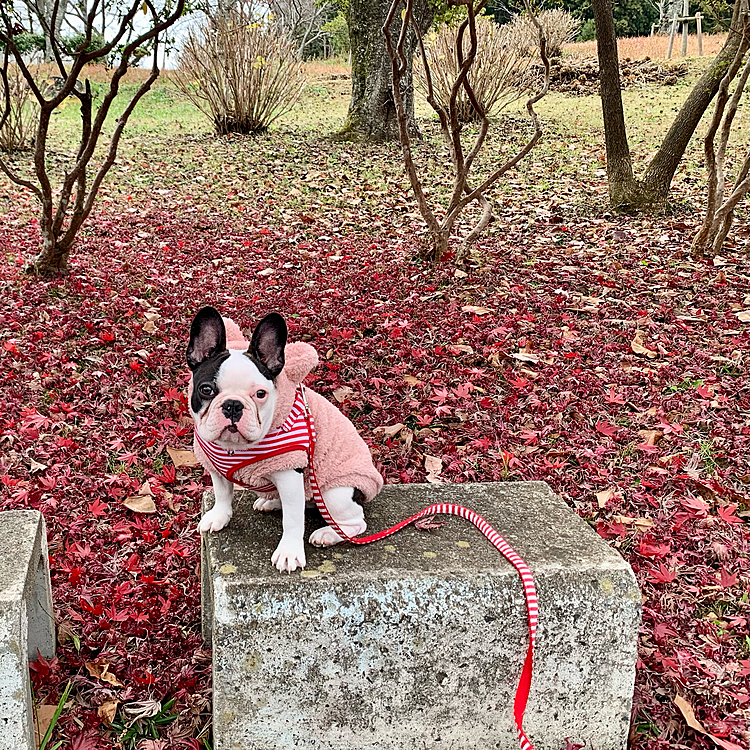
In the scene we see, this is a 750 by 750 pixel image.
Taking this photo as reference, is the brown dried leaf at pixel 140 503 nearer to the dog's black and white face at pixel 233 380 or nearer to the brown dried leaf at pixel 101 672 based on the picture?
the brown dried leaf at pixel 101 672

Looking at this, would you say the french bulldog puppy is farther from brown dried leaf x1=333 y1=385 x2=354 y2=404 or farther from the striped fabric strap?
brown dried leaf x1=333 y1=385 x2=354 y2=404

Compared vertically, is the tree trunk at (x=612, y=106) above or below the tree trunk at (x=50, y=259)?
above

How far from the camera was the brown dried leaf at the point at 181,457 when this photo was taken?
4211mm

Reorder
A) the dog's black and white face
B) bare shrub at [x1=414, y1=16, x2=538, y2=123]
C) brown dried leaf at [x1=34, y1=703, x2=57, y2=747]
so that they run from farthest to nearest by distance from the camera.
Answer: bare shrub at [x1=414, y1=16, x2=538, y2=123]
brown dried leaf at [x1=34, y1=703, x2=57, y2=747]
the dog's black and white face

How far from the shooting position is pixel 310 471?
2383 millimetres

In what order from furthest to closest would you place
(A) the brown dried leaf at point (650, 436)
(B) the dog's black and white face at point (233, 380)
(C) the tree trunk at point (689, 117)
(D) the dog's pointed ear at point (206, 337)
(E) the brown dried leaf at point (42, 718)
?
(C) the tree trunk at point (689, 117) → (A) the brown dried leaf at point (650, 436) → (E) the brown dried leaf at point (42, 718) → (D) the dog's pointed ear at point (206, 337) → (B) the dog's black and white face at point (233, 380)

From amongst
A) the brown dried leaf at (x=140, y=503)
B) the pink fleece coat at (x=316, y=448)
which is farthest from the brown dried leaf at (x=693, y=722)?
the brown dried leaf at (x=140, y=503)

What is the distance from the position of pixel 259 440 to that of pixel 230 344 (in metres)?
0.31

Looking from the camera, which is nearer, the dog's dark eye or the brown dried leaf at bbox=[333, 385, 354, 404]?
the dog's dark eye

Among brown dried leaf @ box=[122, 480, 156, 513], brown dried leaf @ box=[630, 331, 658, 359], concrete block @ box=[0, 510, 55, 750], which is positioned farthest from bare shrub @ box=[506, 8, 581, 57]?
concrete block @ box=[0, 510, 55, 750]

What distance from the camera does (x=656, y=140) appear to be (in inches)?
525

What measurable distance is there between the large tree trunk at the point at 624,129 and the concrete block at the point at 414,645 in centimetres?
670

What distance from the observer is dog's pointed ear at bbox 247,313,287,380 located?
215 cm

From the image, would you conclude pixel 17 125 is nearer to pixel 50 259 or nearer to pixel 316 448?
pixel 50 259
